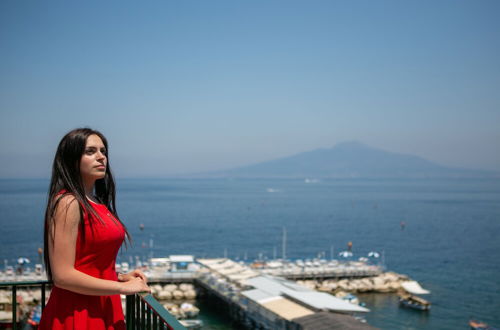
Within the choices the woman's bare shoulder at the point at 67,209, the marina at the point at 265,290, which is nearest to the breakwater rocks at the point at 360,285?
the marina at the point at 265,290

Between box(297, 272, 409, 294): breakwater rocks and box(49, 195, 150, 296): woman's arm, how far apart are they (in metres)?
30.1

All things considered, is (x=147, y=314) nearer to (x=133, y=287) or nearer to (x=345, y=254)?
(x=133, y=287)

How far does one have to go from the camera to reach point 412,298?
27.6 meters

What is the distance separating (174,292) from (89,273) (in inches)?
1076

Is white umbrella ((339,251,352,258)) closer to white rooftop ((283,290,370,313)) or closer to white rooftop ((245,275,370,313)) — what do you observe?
white rooftop ((245,275,370,313))

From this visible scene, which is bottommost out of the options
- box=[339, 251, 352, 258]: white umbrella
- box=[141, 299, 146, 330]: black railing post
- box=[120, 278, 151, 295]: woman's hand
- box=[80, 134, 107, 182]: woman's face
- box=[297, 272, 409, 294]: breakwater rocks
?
box=[339, 251, 352, 258]: white umbrella

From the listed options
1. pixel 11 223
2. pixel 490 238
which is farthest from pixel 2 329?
pixel 490 238

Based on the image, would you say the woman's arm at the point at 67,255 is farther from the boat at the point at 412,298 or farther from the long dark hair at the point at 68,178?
the boat at the point at 412,298

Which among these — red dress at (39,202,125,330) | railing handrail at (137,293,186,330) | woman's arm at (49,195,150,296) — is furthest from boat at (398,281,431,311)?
woman's arm at (49,195,150,296)

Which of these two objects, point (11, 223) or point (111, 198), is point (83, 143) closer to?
point (111, 198)

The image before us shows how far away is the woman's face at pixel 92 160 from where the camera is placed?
7.16ft

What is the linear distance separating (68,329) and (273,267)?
33584 millimetres

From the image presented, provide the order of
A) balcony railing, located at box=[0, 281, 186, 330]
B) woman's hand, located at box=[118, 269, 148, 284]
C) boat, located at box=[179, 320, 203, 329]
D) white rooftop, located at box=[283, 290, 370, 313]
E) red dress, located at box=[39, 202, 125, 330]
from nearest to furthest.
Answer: red dress, located at box=[39, 202, 125, 330]
balcony railing, located at box=[0, 281, 186, 330]
woman's hand, located at box=[118, 269, 148, 284]
white rooftop, located at box=[283, 290, 370, 313]
boat, located at box=[179, 320, 203, 329]

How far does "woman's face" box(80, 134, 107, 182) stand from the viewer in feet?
7.16
